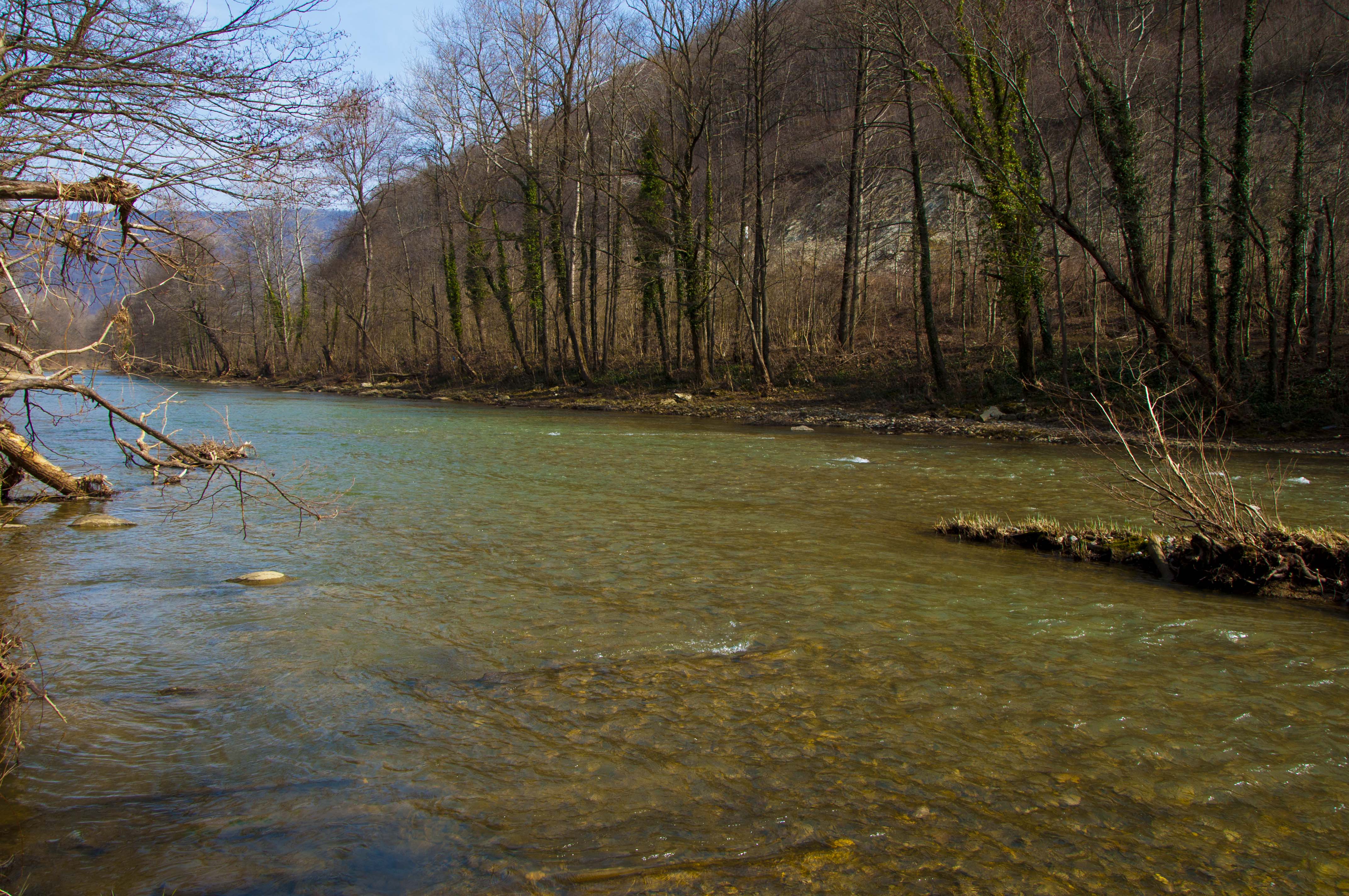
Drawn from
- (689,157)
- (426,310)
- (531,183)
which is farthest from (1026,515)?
(426,310)

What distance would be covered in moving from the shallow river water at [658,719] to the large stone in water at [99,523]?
15.8 inches

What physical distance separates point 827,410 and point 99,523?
58.1ft

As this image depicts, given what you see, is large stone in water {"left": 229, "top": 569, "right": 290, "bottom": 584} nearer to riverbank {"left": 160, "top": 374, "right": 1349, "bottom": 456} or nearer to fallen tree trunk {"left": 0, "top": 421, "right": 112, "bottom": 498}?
fallen tree trunk {"left": 0, "top": 421, "right": 112, "bottom": 498}

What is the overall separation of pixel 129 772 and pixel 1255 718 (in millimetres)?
6127

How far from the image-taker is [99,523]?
974 cm

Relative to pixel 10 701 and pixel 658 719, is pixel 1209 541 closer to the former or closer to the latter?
pixel 658 719

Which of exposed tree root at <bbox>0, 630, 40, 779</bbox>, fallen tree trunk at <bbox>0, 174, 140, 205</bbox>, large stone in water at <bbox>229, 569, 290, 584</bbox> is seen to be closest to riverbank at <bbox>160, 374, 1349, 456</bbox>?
large stone in water at <bbox>229, 569, 290, 584</bbox>

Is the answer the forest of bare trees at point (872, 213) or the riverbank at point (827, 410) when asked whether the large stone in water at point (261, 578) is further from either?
the riverbank at point (827, 410)

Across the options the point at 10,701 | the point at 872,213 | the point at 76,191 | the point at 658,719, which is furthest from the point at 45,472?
the point at 872,213

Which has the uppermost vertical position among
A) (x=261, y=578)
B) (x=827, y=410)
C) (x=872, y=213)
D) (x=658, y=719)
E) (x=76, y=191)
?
(x=872, y=213)

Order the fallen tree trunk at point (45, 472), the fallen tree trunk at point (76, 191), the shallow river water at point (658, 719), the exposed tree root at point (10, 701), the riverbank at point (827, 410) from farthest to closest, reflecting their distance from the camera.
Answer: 1. the riverbank at point (827, 410)
2. the fallen tree trunk at point (45, 472)
3. the fallen tree trunk at point (76, 191)
4. the exposed tree root at point (10, 701)
5. the shallow river water at point (658, 719)

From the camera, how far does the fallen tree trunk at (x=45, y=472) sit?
9.59m

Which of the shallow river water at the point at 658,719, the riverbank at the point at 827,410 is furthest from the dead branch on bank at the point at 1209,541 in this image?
the riverbank at the point at 827,410

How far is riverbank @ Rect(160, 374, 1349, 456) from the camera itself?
15.9 meters
